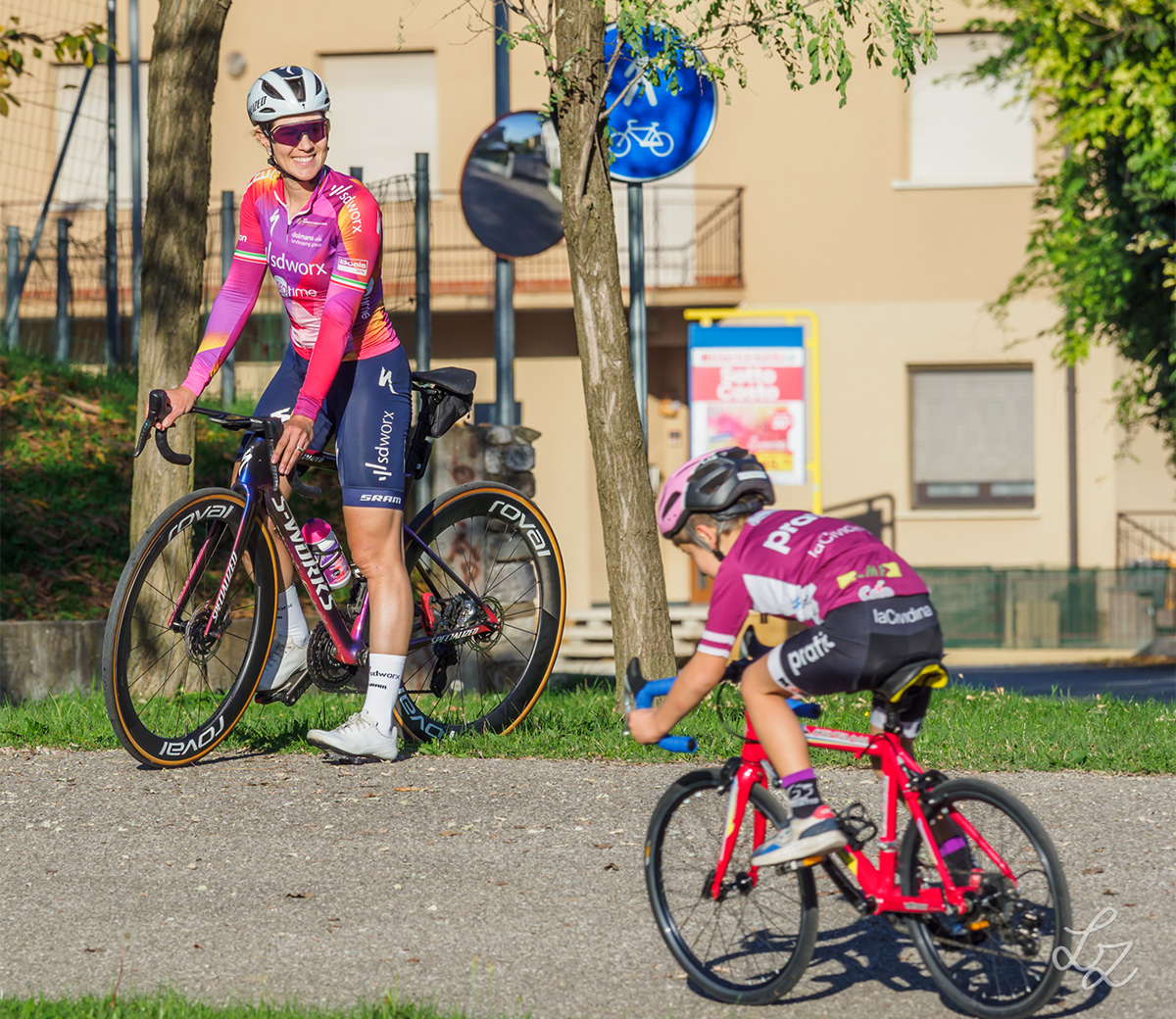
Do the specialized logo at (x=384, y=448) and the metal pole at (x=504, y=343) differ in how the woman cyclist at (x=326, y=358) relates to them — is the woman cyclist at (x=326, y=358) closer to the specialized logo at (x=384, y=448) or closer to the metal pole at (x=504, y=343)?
the specialized logo at (x=384, y=448)

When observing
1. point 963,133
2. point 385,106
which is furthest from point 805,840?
point 385,106

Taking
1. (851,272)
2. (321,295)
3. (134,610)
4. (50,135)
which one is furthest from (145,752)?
(851,272)

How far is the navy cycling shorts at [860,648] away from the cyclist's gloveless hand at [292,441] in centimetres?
221

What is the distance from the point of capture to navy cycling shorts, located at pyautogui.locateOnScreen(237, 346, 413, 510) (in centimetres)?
545

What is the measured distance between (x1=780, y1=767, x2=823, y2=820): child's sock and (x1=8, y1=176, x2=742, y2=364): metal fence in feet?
18.8

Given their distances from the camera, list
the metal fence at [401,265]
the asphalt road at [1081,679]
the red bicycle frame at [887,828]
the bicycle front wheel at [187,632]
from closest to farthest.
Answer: the red bicycle frame at [887,828]
the bicycle front wheel at [187,632]
the metal fence at [401,265]
the asphalt road at [1081,679]

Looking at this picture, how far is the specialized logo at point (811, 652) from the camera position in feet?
11.5

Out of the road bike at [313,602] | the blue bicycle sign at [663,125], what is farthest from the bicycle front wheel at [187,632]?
the blue bicycle sign at [663,125]

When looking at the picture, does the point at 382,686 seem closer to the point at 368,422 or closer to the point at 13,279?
the point at 368,422

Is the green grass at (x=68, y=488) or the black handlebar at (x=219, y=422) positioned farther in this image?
the green grass at (x=68, y=488)

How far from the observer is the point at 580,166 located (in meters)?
6.70

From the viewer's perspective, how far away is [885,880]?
3479mm

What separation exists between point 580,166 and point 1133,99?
9.63 metres

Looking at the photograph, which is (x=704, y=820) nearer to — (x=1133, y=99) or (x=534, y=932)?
(x=534, y=932)
